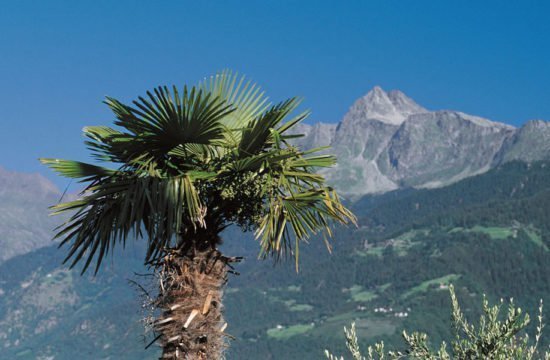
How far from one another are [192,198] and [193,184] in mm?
469

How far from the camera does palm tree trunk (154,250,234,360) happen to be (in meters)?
8.15

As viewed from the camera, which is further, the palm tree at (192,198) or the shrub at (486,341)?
the shrub at (486,341)

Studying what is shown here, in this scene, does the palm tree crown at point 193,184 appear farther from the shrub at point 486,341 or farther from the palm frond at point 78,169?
the shrub at point 486,341

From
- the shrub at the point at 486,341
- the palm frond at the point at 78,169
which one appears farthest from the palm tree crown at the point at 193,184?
the shrub at the point at 486,341

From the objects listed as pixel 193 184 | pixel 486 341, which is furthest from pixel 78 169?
pixel 486 341

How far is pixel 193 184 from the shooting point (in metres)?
8.78

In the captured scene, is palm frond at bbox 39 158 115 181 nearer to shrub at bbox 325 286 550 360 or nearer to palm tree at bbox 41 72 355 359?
palm tree at bbox 41 72 355 359

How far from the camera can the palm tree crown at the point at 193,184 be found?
8.36 metres

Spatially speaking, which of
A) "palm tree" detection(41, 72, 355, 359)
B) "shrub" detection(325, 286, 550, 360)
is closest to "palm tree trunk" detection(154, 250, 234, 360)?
"palm tree" detection(41, 72, 355, 359)

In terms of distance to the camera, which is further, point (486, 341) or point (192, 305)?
point (486, 341)

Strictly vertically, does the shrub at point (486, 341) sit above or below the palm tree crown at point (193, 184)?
below

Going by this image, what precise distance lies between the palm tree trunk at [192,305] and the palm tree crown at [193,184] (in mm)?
198

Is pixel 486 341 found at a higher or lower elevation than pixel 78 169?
lower

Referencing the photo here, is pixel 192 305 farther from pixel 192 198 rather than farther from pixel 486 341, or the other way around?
pixel 486 341
